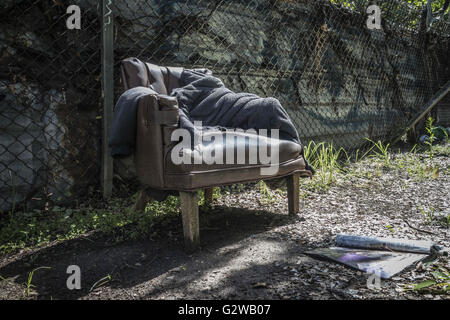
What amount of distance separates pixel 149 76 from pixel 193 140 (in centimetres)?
79

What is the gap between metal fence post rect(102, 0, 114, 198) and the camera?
101 inches

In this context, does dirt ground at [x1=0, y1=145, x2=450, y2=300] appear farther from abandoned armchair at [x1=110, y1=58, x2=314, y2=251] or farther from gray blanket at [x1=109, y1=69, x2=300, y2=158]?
gray blanket at [x1=109, y1=69, x2=300, y2=158]

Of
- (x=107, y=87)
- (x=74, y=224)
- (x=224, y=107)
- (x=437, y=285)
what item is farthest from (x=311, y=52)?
(x=437, y=285)

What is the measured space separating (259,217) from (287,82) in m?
2.14

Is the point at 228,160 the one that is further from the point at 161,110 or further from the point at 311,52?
the point at 311,52

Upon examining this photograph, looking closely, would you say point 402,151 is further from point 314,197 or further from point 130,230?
point 130,230

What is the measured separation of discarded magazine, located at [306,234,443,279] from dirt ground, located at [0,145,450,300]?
0.15ft

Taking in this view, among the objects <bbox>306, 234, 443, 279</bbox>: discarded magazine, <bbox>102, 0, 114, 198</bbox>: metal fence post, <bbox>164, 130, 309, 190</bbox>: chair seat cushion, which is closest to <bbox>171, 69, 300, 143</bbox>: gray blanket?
<bbox>164, 130, 309, 190</bbox>: chair seat cushion

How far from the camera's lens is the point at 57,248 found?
1.92 m

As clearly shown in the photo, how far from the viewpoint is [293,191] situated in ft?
7.88

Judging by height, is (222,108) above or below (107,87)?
below

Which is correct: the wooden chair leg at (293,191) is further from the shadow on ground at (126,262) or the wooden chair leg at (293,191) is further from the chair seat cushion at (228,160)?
the shadow on ground at (126,262)

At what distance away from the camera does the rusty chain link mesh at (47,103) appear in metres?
2.29
